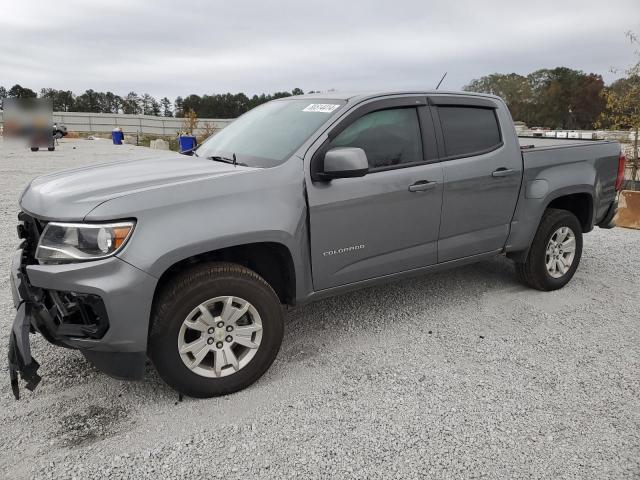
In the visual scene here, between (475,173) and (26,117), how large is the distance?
16319mm

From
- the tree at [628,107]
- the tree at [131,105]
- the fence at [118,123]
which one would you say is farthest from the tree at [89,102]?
the tree at [628,107]

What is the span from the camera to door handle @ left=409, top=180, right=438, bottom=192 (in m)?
3.69

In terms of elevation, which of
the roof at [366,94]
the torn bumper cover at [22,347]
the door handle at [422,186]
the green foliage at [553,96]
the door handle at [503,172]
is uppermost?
the green foliage at [553,96]

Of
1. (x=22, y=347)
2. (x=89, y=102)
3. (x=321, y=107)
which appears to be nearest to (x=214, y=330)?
(x=22, y=347)

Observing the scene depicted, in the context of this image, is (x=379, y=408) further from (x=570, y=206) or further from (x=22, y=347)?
(x=570, y=206)

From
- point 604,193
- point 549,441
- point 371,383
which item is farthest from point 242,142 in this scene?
point 604,193

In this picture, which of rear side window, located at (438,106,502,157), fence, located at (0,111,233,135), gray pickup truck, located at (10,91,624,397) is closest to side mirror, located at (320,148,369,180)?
gray pickup truck, located at (10,91,624,397)

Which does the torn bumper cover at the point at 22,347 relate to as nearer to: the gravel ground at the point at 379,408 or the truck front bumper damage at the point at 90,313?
the truck front bumper damage at the point at 90,313

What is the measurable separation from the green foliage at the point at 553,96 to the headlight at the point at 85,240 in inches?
3620

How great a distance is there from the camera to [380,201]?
355 cm

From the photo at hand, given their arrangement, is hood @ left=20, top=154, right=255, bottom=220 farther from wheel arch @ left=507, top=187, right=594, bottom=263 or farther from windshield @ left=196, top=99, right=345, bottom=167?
wheel arch @ left=507, top=187, right=594, bottom=263

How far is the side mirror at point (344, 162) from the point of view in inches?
124

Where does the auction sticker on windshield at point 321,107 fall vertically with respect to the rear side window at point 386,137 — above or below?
above

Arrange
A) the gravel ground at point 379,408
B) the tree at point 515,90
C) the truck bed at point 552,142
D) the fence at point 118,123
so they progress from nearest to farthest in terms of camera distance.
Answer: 1. the gravel ground at point 379,408
2. the truck bed at point 552,142
3. the fence at point 118,123
4. the tree at point 515,90
